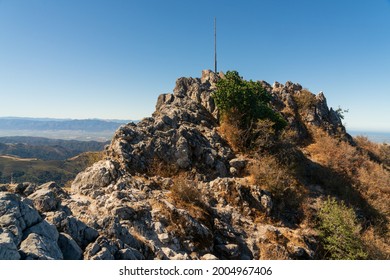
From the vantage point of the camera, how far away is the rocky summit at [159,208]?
8.80m

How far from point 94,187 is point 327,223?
16.5 metres

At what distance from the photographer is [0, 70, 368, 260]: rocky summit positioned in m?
8.80

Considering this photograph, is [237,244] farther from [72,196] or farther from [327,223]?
[72,196]

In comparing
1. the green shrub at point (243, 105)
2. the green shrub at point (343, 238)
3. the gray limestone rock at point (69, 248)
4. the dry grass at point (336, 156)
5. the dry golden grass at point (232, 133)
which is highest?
the green shrub at point (243, 105)

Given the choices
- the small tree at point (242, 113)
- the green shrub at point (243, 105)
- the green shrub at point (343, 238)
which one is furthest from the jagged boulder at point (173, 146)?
the green shrub at point (343, 238)

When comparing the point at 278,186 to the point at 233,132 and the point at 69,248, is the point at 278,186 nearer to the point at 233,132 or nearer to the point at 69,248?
the point at 233,132

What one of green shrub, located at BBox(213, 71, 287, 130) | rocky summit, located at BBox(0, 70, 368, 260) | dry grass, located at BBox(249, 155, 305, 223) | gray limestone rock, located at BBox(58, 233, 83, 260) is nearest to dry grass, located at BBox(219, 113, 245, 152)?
green shrub, located at BBox(213, 71, 287, 130)

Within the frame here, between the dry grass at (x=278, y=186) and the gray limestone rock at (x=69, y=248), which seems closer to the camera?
the gray limestone rock at (x=69, y=248)

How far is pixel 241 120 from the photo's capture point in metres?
26.2

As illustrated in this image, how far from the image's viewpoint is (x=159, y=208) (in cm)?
1455

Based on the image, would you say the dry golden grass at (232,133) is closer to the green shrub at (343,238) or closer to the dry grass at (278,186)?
the dry grass at (278,186)

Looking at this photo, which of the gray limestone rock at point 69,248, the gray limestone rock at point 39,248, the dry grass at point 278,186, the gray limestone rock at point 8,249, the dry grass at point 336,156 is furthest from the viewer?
the dry grass at point 336,156

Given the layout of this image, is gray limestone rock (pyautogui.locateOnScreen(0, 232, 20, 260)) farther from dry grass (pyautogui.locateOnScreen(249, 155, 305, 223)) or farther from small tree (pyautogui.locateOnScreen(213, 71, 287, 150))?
small tree (pyautogui.locateOnScreen(213, 71, 287, 150))

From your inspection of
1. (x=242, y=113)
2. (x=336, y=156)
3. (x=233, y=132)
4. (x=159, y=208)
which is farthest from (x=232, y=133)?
(x=159, y=208)
